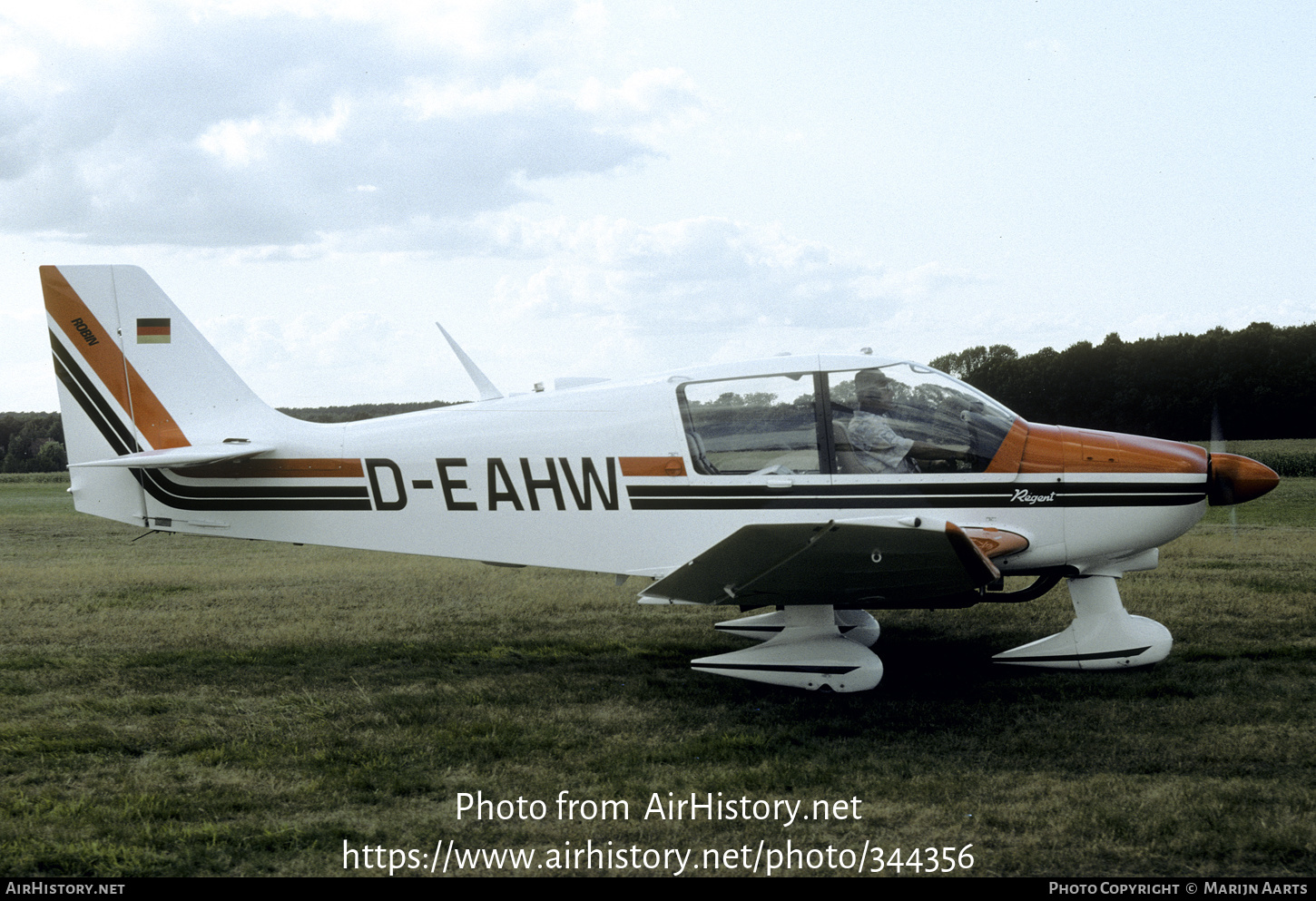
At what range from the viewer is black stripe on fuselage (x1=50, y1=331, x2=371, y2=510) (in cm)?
616

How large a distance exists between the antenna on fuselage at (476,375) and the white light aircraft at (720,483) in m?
0.34

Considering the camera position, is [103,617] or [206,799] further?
[103,617]

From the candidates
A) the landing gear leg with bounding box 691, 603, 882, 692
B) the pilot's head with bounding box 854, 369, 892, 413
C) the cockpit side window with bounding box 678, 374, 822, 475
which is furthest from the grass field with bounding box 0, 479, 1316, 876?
the pilot's head with bounding box 854, 369, 892, 413

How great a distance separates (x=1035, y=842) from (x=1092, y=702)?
2.04 m

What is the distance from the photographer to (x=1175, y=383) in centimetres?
3622

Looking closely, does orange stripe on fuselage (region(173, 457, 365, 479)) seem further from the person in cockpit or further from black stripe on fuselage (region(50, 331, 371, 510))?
the person in cockpit

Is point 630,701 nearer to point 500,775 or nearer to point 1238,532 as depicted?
point 500,775

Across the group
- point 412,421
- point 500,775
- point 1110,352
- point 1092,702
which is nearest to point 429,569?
point 412,421

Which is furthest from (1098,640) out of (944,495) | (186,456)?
(186,456)

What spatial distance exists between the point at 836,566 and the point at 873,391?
1.36 m

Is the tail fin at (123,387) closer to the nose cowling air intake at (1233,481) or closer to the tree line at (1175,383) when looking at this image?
the nose cowling air intake at (1233,481)

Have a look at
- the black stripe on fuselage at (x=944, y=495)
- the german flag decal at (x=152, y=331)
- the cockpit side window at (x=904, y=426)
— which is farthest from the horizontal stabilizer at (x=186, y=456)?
the cockpit side window at (x=904, y=426)

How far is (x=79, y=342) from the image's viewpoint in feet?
21.2

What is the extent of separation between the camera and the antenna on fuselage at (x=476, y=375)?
664 centimetres
